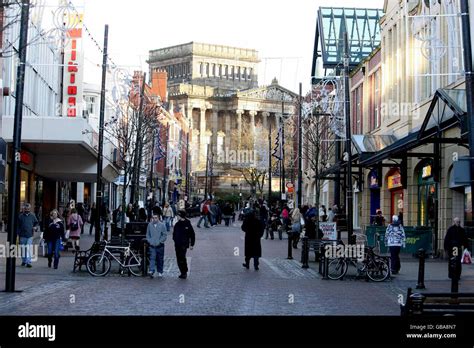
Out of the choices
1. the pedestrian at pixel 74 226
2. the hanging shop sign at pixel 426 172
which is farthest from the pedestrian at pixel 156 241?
the hanging shop sign at pixel 426 172

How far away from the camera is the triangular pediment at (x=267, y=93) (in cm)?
Result: 10750

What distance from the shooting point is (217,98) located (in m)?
141

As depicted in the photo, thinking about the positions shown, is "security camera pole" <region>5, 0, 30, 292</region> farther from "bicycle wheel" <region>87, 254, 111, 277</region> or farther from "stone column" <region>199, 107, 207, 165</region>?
"stone column" <region>199, 107, 207, 165</region>

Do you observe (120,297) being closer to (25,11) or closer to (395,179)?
(25,11)

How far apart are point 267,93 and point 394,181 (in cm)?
9026

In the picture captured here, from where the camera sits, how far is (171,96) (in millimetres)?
137125

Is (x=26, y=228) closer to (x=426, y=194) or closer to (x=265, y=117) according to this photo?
(x=426, y=194)

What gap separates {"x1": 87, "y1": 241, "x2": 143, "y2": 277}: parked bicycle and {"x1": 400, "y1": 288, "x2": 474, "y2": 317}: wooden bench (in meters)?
11.7

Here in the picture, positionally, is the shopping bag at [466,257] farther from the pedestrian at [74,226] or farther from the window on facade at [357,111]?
the window on facade at [357,111]

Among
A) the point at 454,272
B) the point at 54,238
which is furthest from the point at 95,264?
the point at 454,272

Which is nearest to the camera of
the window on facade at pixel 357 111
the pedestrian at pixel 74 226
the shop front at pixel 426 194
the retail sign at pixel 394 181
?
the pedestrian at pixel 74 226

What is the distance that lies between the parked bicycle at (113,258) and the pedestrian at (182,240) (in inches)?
49.0

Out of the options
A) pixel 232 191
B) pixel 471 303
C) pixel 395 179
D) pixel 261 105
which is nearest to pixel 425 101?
pixel 395 179
